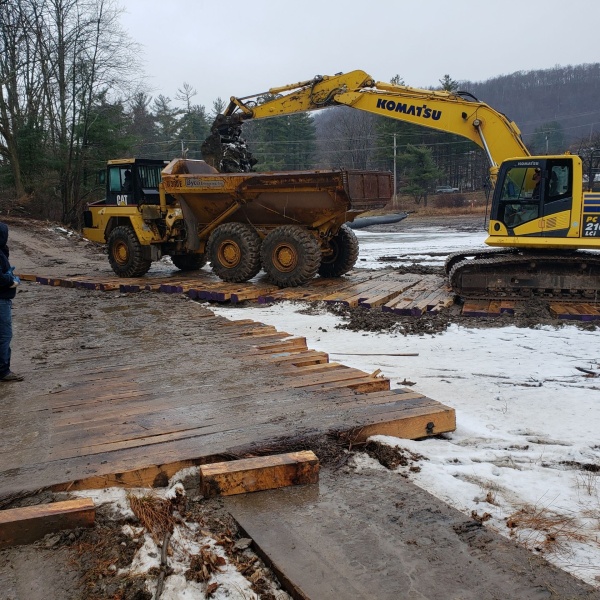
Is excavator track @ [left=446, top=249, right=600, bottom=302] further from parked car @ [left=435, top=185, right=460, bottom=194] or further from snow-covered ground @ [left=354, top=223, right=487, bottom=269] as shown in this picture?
parked car @ [left=435, top=185, right=460, bottom=194]

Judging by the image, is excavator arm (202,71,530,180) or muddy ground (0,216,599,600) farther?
excavator arm (202,71,530,180)

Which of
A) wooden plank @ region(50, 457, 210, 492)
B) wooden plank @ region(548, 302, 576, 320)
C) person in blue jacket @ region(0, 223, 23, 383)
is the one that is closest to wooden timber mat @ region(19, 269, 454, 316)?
wooden plank @ region(548, 302, 576, 320)

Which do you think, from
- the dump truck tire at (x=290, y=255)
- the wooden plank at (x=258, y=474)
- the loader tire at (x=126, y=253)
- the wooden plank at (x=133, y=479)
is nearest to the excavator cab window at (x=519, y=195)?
the dump truck tire at (x=290, y=255)

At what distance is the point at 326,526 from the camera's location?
285cm

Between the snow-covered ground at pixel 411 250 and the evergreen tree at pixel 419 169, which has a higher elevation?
the evergreen tree at pixel 419 169

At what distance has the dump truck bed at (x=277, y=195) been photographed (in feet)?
33.7

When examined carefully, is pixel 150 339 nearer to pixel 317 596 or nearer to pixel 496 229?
pixel 317 596

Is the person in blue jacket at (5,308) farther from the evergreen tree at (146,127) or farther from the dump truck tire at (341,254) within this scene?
the evergreen tree at (146,127)

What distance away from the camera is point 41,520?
2.71 meters

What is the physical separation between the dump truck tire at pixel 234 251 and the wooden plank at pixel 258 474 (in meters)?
8.12

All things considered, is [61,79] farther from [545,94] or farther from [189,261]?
[545,94]

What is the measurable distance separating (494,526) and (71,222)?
83.9ft

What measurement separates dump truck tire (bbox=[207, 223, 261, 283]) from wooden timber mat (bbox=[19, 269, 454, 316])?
239mm

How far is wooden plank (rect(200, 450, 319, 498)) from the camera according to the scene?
10.2 feet
